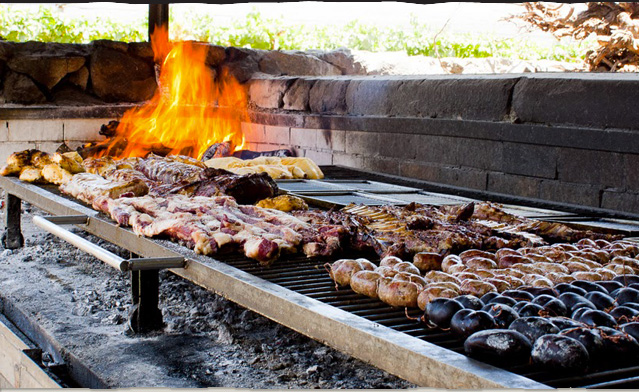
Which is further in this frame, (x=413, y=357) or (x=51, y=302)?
(x=51, y=302)

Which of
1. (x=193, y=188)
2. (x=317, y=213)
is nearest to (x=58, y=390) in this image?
(x=317, y=213)

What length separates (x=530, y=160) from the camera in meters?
6.80

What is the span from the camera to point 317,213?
5.10 meters

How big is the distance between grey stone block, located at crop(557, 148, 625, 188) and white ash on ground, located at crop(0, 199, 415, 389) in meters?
2.82

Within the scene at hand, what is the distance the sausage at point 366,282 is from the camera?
3459 mm

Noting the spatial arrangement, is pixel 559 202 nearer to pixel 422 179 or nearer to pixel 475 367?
pixel 422 179

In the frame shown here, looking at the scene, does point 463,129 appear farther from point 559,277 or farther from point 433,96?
point 559,277

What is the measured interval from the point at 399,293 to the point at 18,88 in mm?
8580

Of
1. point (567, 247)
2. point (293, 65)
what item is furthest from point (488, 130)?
point (293, 65)

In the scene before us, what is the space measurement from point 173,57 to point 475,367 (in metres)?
9.46

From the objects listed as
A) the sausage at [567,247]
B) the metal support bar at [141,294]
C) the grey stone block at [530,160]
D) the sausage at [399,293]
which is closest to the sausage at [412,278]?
the sausage at [399,293]

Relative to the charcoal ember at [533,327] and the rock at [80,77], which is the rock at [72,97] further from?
the charcoal ember at [533,327]

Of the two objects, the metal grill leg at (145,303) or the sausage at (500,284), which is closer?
the sausage at (500,284)

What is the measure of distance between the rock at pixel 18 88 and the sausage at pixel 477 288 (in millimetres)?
8638
